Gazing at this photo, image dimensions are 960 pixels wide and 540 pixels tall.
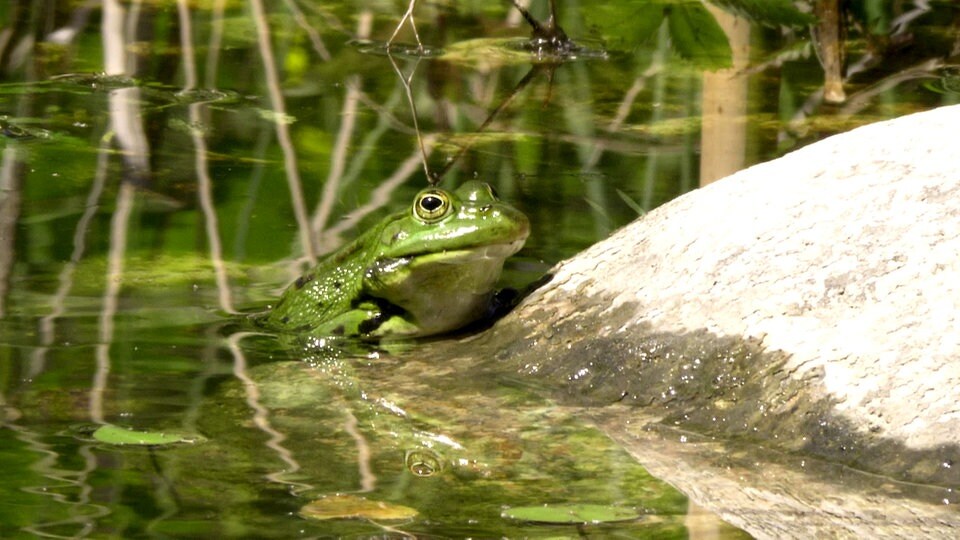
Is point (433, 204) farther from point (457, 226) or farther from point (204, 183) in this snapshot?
point (204, 183)

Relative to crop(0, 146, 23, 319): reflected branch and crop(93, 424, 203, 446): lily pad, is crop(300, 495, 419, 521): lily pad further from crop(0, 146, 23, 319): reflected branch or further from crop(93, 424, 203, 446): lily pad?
crop(0, 146, 23, 319): reflected branch

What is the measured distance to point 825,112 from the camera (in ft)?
25.5

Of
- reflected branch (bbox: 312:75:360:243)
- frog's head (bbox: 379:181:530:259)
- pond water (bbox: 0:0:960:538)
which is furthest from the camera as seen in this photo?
reflected branch (bbox: 312:75:360:243)

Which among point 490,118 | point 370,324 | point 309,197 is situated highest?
point 490,118

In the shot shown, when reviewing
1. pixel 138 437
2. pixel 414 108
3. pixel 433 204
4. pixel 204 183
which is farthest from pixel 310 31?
pixel 138 437

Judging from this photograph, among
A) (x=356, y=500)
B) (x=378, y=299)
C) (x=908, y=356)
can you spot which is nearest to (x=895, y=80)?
(x=378, y=299)

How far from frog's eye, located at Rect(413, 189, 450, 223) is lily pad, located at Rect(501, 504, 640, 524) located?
1617mm

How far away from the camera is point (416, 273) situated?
201 inches

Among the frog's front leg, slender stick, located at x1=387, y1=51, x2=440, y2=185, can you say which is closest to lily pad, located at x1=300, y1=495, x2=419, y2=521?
the frog's front leg

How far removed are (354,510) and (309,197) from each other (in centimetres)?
312

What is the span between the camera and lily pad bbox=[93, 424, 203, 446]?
392cm

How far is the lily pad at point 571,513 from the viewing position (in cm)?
347

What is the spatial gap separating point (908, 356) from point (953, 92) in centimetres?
461

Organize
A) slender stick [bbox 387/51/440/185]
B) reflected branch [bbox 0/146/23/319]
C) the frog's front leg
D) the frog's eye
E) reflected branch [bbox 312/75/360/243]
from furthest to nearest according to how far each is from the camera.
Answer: slender stick [bbox 387/51/440/185]
reflected branch [bbox 312/75/360/243]
reflected branch [bbox 0/146/23/319]
the frog's front leg
the frog's eye
